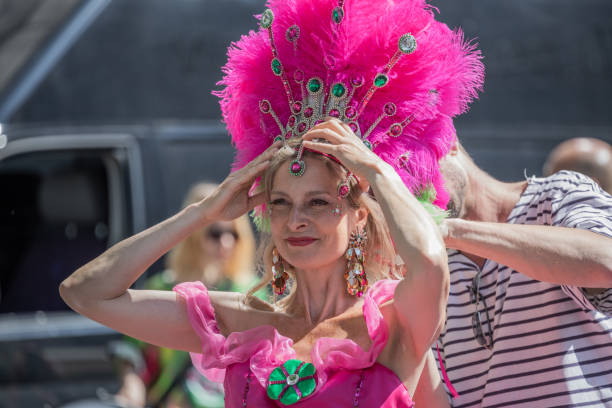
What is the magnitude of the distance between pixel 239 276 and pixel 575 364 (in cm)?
226

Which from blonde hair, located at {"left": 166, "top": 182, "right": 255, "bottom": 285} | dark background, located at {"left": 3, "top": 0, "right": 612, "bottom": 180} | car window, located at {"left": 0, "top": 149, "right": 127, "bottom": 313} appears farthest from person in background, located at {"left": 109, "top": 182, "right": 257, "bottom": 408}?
dark background, located at {"left": 3, "top": 0, "right": 612, "bottom": 180}

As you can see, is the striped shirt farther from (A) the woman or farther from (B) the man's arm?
(A) the woman

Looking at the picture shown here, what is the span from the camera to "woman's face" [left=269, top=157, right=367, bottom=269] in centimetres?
229

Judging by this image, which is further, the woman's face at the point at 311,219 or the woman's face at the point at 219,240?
the woman's face at the point at 219,240

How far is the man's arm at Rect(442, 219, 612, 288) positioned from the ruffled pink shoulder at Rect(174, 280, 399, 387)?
276 millimetres

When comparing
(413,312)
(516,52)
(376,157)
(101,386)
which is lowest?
(101,386)

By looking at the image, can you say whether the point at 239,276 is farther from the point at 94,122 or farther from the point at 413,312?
the point at 413,312

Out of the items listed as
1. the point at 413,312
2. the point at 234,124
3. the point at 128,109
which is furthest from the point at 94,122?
the point at 413,312

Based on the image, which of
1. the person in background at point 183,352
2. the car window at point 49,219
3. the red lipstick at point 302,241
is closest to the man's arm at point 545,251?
the red lipstick at point 302,241

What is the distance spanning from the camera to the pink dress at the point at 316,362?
2.15 m

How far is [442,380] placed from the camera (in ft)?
8.41

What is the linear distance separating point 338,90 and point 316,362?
75 centimetres

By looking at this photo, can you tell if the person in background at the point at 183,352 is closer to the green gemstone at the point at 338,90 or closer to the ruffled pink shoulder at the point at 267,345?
the ruffled pink shoulder at the point at 267,345

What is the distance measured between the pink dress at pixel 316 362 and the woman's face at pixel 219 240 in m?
2.04
